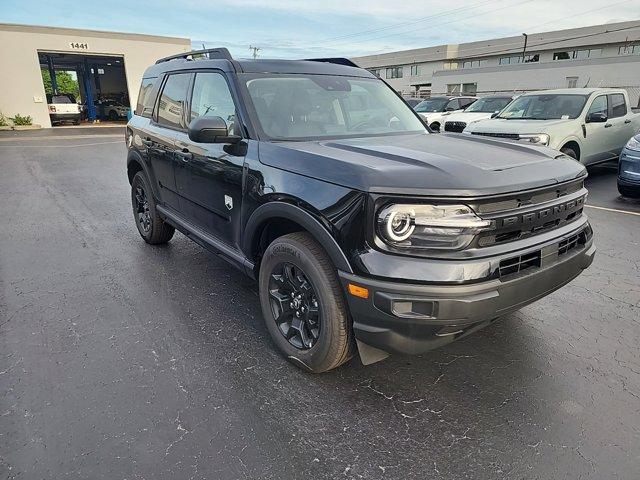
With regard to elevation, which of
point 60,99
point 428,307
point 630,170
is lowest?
point 630,170

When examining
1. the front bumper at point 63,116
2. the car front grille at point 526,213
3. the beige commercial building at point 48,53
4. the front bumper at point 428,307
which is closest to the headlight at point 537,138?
the car front grille at point 526,213

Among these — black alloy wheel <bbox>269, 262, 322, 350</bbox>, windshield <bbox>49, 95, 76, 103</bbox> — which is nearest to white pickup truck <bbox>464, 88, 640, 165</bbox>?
black alloy wheel <bbox>269, 262, 322, 350</bbox>

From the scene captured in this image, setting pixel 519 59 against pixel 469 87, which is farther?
pixel 519 59

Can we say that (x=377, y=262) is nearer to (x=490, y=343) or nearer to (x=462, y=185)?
(x=462, y=185)

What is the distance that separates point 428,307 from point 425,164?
768 millimetres

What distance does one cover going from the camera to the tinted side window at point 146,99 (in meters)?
4.93

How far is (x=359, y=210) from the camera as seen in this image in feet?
7.54

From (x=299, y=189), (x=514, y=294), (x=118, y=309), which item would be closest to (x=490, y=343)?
(x=514, y=294)

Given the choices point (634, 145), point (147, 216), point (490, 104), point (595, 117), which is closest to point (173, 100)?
point (147, 216)

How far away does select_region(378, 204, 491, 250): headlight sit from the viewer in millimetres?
2234

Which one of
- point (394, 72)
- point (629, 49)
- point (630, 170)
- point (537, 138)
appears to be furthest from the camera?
point (394, 72)

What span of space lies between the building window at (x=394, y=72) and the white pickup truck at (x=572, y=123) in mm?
66846

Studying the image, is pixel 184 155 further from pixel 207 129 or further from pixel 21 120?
pixel 21 120

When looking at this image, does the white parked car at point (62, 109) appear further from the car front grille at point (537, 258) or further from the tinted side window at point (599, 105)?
the car front grille at point (537, 258)
